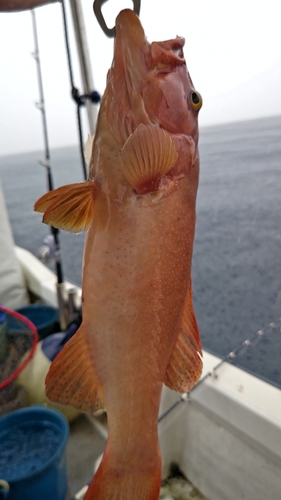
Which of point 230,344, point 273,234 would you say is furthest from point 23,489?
point 273,234

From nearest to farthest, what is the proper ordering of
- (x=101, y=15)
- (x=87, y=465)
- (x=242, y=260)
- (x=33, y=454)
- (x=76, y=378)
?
1. (x=101, y=15)
2. (x=76, y=378)
3. (x=33, y=454)
4. (x=87, y=465)
5. (x=242, y=260)

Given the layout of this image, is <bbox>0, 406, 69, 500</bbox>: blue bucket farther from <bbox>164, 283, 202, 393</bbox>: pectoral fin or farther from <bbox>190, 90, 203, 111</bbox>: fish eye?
<bbox>190, 90, 203, 111</bbox>: fish eye

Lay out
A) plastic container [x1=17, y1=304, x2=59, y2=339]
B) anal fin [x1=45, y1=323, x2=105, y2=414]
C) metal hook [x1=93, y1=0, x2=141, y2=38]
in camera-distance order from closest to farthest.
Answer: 1. metal hook [x1=93, y1=0, x2=141, y2=38]
2. anal fin [x1=45, y1=323, x2=105, y2=414]
3. plastic container [x1=17, y1=304, x2=59, y2=339]

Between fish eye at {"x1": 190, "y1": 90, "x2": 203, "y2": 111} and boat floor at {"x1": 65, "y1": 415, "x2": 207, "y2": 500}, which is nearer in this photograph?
fish eye at {"x1": 190, "y1": 90, "x2": 203, "y2": 111}

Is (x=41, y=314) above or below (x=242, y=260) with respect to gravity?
above

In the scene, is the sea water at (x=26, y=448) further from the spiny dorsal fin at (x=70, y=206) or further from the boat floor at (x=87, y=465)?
the spiny dorsal fin at (x=70, y=206)

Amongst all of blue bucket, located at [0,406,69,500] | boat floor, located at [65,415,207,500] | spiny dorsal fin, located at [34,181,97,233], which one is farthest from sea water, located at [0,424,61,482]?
spiny dorsal fin, located at [34,181,97,233]

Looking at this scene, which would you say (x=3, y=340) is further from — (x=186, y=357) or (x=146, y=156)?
(x=146, y=156)

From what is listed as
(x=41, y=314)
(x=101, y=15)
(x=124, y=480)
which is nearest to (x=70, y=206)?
(x=101, y=15)
